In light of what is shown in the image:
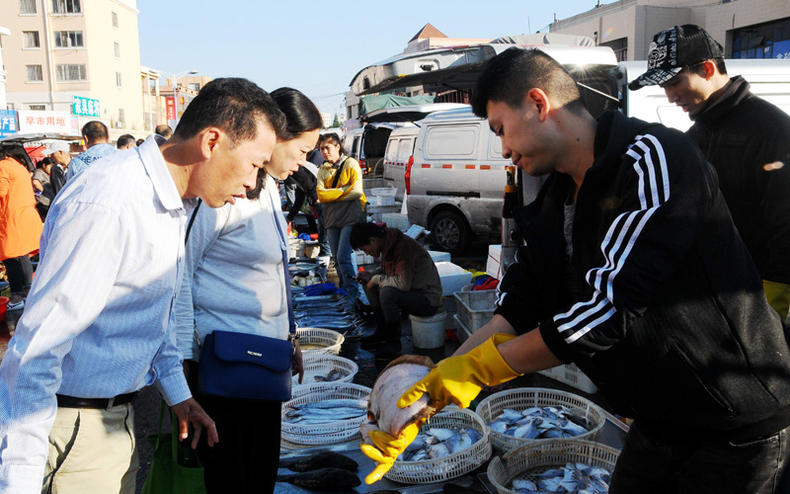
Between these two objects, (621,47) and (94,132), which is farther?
(621,47)

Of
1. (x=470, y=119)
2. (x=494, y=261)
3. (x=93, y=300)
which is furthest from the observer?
(x=470, y=119)

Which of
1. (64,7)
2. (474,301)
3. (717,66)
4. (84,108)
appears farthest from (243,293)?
(64,7)

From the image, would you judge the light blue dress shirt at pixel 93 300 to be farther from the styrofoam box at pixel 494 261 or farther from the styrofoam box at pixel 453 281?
the styrofoam box at pixel 453 281

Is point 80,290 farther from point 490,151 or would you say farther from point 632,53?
point 632,53

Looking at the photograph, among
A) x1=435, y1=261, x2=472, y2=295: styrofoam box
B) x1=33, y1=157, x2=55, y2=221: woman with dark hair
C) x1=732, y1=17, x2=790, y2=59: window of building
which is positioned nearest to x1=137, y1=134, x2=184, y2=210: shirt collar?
x1=435, y1=261, x2=472, y2=295: styrofoam box

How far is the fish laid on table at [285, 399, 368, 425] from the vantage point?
4.33m

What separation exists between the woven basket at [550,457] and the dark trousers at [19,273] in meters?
8.15

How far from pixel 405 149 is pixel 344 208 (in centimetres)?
756

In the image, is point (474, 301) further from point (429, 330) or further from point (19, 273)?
point (19, 273)

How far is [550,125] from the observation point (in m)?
1.86

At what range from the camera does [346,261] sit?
26.5ft

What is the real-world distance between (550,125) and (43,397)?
165 cm

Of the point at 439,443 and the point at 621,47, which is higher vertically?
the point at 621,47

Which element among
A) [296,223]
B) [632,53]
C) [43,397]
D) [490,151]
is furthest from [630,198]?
[632,53]
